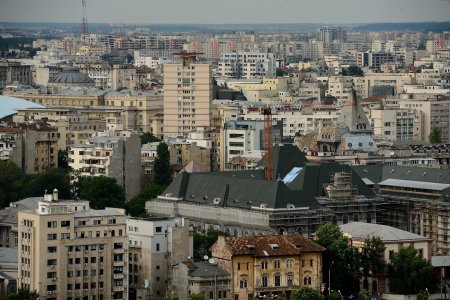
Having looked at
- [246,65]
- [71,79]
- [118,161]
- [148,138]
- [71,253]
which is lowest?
[246,65]

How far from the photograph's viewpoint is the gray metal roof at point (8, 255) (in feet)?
190

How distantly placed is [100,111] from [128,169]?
23053 mm

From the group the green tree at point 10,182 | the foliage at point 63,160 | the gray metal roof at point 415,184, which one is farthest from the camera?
the foliage at point 63,160

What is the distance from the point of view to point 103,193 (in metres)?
72.1

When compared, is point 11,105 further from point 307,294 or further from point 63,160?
point 307,294

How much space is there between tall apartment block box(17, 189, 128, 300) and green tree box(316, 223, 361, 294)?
5.59 metres

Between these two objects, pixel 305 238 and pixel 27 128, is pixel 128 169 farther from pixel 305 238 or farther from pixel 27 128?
pixel 305 238

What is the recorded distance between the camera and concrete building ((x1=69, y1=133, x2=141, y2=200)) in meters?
78.4

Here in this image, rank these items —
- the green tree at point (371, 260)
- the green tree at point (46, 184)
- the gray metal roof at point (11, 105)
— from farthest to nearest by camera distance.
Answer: the gray metal roof at point (11, 105), the green tree at point (46, 184), the green tree at point (371, 260)

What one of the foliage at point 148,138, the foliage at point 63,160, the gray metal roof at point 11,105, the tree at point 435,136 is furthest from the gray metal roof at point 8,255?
the tree at point 435,136

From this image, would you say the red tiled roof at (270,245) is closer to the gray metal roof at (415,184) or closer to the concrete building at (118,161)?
the gray metal roof at (415,184)

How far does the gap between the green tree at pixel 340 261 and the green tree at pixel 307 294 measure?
2.92m

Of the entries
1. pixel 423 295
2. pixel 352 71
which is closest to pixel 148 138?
pixel 423 295

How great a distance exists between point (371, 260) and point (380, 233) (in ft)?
7.19
